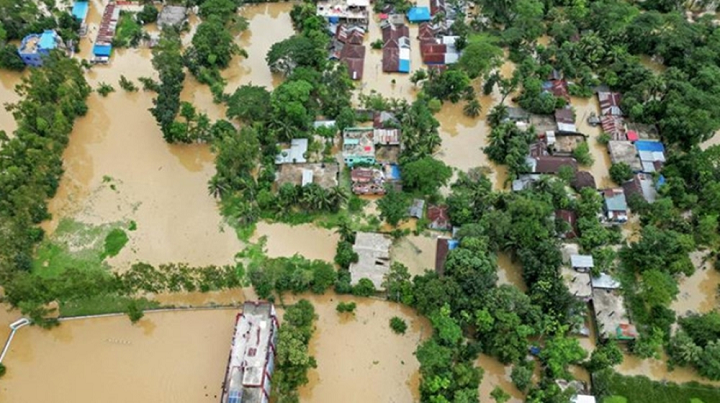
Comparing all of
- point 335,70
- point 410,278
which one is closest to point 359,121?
point 335,70

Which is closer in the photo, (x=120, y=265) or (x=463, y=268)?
(x=463, y=268)

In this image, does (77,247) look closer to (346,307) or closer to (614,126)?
(346,307)

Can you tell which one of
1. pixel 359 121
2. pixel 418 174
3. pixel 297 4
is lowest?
pixel 418 174

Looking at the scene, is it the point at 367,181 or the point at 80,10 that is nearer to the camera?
the point at 367,181

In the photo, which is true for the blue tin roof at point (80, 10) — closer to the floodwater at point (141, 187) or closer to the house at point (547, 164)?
the floodwater at point (141, 187)

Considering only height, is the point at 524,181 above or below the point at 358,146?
below

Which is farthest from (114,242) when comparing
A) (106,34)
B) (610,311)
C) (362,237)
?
(610,311)

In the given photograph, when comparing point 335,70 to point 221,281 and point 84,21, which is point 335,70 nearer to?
point 221,281
